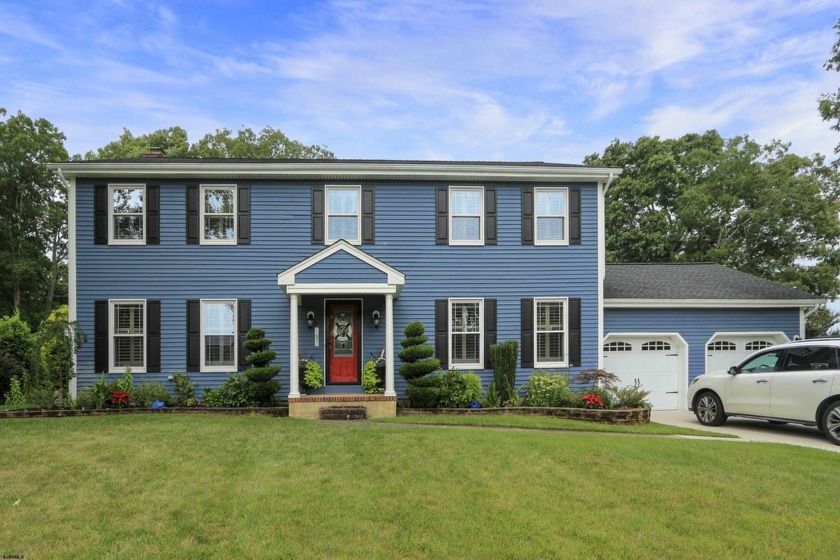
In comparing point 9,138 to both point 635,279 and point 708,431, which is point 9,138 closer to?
point 635,279

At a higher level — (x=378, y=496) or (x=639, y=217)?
(x=639, y=217)

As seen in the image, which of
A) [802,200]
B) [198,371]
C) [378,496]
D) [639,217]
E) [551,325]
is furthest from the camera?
[639,217]

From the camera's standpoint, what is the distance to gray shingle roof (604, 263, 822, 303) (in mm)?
12297

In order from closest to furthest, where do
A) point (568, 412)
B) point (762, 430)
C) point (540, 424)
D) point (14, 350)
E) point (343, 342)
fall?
point (540, 424)
point (762, 430)
point (568, 412)
point (343, 342)
point (14, 350)

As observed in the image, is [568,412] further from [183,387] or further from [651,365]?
[183,387]

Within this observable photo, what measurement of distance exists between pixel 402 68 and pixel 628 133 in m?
15.4

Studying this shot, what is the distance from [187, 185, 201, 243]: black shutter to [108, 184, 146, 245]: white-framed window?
3.40ft

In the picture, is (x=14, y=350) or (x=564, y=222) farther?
(x=14, y=350)

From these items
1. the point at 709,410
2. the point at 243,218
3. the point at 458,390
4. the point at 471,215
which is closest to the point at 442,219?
the point at 471,215

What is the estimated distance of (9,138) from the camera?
2225 cm

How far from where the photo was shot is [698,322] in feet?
40.6

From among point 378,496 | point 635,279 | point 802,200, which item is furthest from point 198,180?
point 802,200

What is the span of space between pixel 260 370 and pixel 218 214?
4.03 metres

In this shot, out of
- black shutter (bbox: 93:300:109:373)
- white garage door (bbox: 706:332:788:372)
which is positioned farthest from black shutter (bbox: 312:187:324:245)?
white garage door (bbox: 706:332:788:372)
